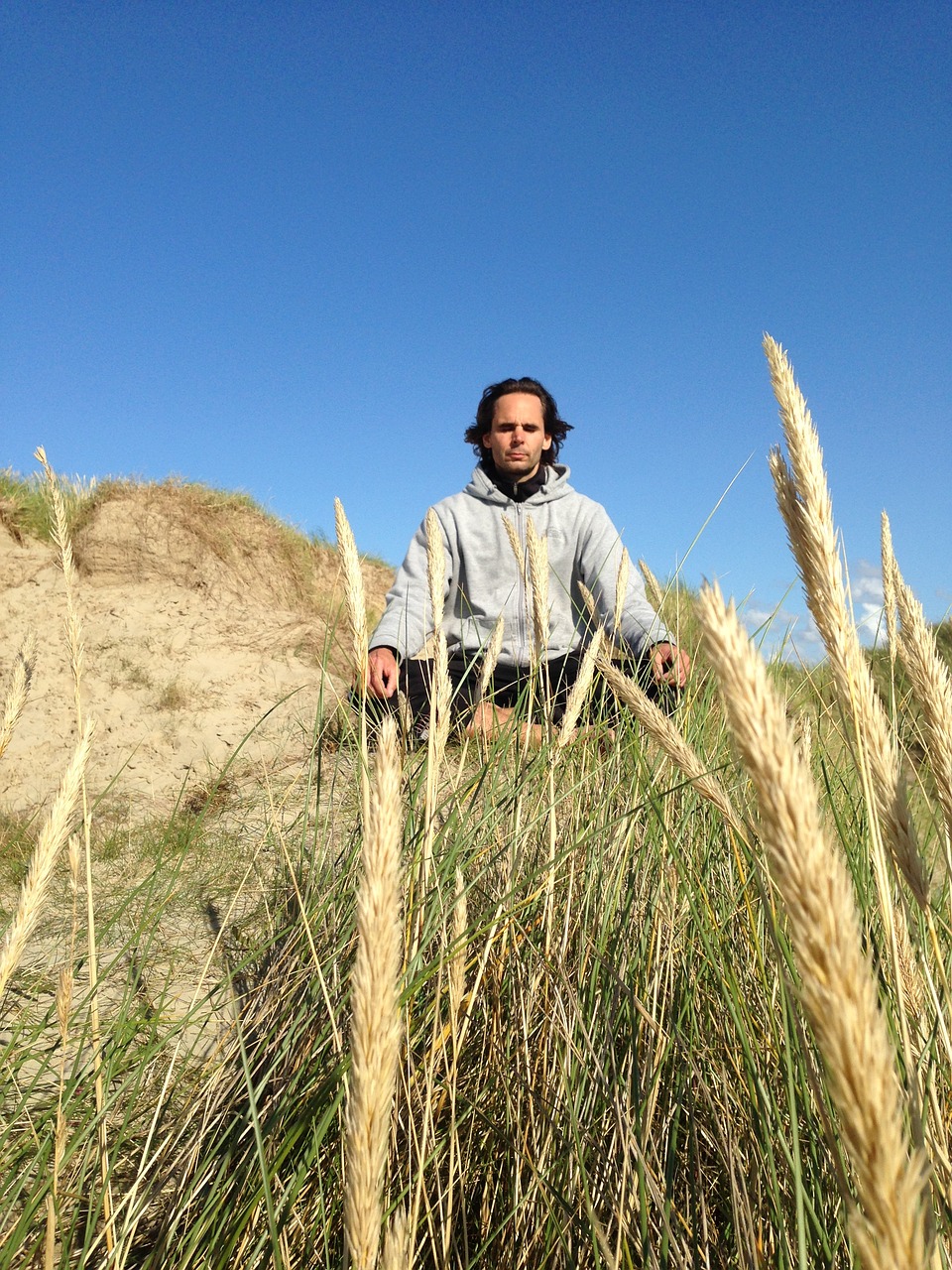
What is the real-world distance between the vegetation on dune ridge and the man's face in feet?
10.9

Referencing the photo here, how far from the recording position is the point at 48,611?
6.42 m

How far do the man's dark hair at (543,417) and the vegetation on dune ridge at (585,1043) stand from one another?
3728 mm

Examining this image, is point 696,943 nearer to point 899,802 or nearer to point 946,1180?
point 946,1180

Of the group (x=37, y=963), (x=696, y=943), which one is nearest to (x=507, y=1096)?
(x=696, y=943)

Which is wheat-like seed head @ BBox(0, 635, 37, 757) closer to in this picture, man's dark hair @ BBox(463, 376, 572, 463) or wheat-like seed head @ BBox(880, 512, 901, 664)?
wheat-like seed head @ BBox(880, 512, 901, 664)

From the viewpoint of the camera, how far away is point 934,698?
79 cm

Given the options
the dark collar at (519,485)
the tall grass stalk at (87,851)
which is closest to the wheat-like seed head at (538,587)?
the tall grass stalk at (87,851)

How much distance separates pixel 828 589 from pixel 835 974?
16.4 inches

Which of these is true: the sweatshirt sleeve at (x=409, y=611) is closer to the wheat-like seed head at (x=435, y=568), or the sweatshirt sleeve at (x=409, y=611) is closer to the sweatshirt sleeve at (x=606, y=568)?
the sweatshirt sleeve at (x=606, y=568)

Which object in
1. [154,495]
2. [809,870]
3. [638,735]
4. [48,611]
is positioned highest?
[154,495]

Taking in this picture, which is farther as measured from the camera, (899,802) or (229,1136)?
(229,1136)

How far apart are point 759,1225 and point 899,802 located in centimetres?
63

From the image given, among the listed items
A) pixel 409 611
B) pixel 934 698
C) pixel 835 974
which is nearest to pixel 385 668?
pixel 409 611

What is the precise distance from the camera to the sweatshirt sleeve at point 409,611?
12.8 ft
